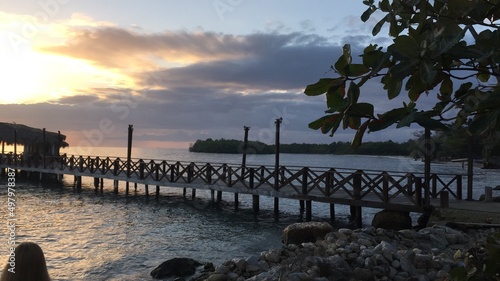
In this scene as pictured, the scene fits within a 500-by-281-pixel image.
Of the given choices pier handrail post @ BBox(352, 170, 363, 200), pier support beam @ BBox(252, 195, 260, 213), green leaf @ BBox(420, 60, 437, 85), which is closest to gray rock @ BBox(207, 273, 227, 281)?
green leaf @ BBox(420, 60, 437, 85)

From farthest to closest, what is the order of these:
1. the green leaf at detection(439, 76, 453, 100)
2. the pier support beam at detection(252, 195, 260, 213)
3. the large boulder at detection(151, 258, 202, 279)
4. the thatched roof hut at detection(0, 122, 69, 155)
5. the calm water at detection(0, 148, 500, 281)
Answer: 1. the thatched roof hut at detection(0, 122, 69, 155)
2. the pier support beam at detection(252, 195, 260, 213)
3. the calm water at detection(0, 148, 500, 281)
4. the large boulder at detection(151, 258, 202, 279)
5. the green leaf at detection(439, 76, 453, 100)

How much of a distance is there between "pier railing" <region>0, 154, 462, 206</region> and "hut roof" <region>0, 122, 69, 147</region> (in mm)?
1871

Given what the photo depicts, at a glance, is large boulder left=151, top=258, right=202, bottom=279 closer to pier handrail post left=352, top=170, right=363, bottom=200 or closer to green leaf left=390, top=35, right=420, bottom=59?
A: pier handrail post left=352, top=170, right=363, bottom=200

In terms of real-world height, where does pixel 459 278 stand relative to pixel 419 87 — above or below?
below

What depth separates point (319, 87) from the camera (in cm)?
156

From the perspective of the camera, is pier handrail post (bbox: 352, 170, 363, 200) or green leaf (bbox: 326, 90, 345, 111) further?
pier handrail post (bbox: 352, 170, 363, 200)

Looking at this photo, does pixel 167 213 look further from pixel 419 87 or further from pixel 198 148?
pixel 198 148

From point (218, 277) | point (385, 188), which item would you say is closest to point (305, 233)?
point (385, 188)

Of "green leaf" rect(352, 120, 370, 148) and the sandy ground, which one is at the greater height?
"green leaf" rect(352, 120, 370, 148)

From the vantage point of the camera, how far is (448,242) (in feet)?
30.5

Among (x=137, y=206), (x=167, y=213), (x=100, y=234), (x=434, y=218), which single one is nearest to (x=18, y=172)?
(x=137, y=206)

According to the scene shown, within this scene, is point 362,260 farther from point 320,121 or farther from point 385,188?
point 385,188

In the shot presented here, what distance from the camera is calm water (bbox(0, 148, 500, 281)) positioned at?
435 inches

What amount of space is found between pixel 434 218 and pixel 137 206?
14.7 m
